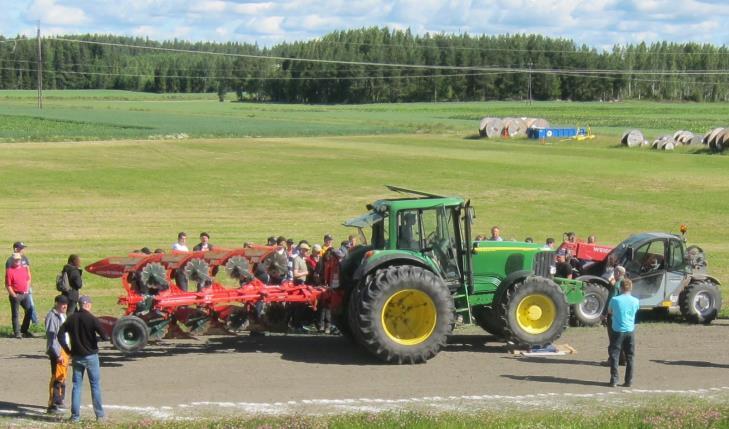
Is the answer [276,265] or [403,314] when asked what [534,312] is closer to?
[403,314]

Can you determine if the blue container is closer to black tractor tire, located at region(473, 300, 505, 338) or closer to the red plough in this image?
black tractor tire, located at region(473, 300, 505, 338)

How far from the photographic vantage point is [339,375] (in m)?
14.3

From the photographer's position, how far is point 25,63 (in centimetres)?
19788

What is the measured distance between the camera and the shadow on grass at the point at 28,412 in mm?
11863

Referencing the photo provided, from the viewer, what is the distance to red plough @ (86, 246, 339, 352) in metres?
14.6

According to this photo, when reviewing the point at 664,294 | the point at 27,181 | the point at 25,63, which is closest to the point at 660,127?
the point at 27,181

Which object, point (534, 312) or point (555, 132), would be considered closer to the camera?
point (534, 312)

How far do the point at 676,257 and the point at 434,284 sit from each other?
6088 millimetres

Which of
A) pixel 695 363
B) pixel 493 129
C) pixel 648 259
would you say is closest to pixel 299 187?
pixel 648 259

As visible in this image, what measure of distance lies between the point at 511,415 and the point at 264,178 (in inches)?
1463

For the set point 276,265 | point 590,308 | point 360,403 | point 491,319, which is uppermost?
point 276,265

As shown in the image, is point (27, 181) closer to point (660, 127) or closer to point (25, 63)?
point (660, 127)

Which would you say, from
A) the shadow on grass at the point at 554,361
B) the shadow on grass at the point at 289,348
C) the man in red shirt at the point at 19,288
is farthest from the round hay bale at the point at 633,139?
the man in red shirt at the point at 19,288

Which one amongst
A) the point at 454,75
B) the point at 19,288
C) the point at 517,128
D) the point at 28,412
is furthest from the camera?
the point at 454,75
